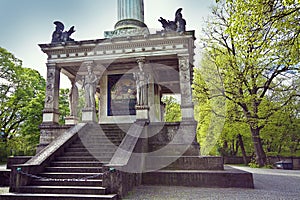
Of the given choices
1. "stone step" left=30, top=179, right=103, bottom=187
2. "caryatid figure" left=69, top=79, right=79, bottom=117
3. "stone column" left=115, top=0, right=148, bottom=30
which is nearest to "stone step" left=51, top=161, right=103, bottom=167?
"stone step" left=30, top=179, right=103, bottom=187

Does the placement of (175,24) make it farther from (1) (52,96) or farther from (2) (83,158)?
(2) (83,158)

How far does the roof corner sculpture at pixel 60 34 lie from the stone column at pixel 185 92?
678cm

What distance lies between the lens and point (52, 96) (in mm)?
12836

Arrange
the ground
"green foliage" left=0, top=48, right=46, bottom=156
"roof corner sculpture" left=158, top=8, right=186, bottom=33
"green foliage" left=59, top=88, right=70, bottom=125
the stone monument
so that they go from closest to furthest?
the ground
the stone monument
"roof corner sculpture" left=158, top=8, right=186, bottom=33
"green foliage" left=0, top=48, right=46, bottom=156
"green foliage" left=59, top=88, right=70, bottom=125

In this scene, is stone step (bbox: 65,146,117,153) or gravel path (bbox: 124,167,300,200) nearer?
gravel path (bbox: 124,167,300,200)

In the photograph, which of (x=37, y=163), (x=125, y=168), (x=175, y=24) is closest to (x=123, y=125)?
(x=37, y=163)

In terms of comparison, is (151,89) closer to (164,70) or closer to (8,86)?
(164,70)

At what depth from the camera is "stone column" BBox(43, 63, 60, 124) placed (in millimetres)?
12555

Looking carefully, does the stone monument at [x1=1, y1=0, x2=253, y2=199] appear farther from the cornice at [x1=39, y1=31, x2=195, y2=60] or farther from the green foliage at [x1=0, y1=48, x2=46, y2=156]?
the green foliage at [x1=0, y1=48, x2=46, y2=156]

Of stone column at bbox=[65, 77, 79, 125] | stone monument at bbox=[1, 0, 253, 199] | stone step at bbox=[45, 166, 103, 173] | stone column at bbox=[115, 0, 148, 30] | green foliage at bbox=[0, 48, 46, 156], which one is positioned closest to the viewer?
stone monument at bbox=[1, 0, 253, 199]

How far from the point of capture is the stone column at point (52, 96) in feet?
41.2

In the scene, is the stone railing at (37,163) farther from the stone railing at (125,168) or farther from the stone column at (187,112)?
the stone column at (187,112)

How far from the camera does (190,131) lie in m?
11.2

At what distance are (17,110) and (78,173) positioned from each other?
2273 cm
